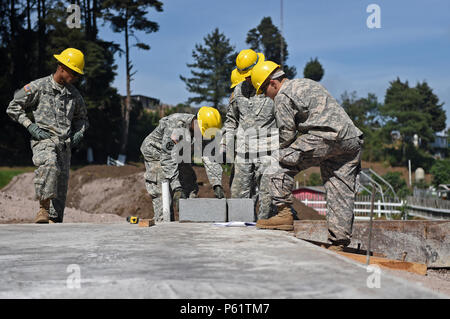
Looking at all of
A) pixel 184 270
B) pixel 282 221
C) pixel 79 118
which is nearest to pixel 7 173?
pixel 79 118

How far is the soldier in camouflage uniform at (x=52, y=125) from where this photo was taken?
247 inches

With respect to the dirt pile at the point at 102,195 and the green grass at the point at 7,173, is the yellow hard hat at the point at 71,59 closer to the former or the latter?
the dirt pile at the point at 102,195

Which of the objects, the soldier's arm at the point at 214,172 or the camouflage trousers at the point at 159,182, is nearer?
the soldier's arm at the point at 214,172

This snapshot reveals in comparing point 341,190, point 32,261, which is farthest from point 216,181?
point 32,261

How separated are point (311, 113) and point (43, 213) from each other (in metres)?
3.68

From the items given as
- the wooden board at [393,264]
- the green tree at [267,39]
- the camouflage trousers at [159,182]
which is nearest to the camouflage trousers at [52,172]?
the camouflage trousers at [159,182]

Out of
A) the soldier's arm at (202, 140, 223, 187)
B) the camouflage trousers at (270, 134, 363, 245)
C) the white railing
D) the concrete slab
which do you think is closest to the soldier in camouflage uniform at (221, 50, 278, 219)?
the soldier's arm at (202, 140, 223, 187)

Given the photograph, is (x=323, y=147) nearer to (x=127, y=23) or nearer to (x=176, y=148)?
(x=176, y=148)

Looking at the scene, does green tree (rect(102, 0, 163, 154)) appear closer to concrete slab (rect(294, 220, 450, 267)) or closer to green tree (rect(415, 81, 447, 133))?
concrete slab (rect(294, 220, 450, 267))

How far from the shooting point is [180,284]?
2.42 metres

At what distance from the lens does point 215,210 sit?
6.18 meters

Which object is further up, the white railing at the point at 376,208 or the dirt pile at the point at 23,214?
the dirt pile at the point at 23,214

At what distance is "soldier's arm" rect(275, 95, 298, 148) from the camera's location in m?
4.87

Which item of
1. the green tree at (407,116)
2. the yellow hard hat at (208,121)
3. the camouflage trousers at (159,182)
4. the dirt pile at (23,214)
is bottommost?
the dirt pile at (23,214)
